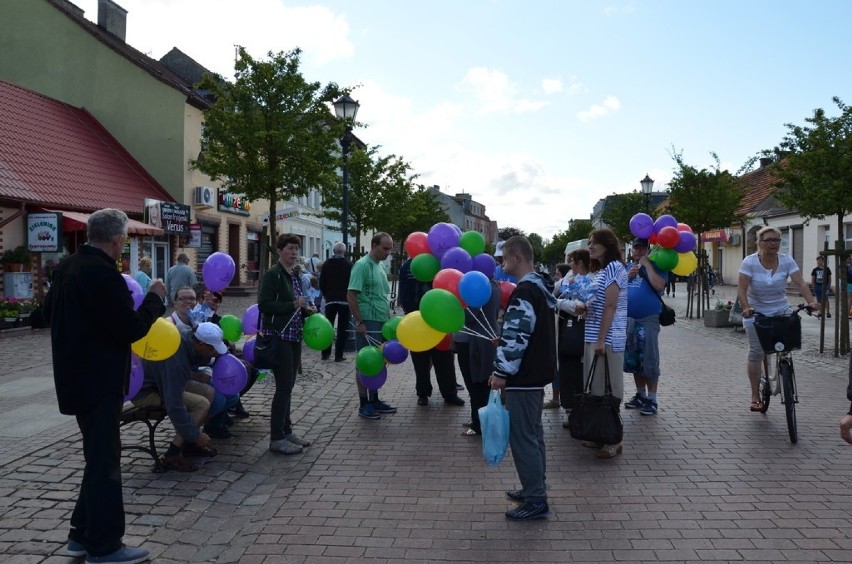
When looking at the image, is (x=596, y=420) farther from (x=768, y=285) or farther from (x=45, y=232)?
(x=45, y=232)

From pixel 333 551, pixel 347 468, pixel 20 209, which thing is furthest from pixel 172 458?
pixel 20 209

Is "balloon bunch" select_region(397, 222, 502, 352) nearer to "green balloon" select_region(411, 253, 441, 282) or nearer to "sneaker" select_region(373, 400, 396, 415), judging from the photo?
"green balloon" select_region(411, 253, 441, 282)

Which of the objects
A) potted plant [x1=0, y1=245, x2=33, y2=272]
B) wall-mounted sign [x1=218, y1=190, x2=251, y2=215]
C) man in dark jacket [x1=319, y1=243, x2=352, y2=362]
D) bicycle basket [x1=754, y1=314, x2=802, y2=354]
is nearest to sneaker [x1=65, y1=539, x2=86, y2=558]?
bicycle basket [x1=754, y1=314, x2=802, y2=354]

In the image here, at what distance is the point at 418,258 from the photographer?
24.4ft

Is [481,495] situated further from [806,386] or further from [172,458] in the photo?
[806,386]

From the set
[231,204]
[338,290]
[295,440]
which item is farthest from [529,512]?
[231,204]

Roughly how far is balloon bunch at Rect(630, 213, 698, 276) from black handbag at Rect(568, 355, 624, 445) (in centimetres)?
266

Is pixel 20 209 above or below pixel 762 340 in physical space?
above

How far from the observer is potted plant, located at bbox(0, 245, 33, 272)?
17.2 meters

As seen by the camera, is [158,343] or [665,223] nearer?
[158,343]

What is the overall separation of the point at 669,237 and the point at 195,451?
550cm

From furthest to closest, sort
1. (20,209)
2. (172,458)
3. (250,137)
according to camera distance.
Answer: (20,209) → (250,137) → (172,458)

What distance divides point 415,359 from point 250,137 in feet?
23.0

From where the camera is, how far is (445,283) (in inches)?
247
